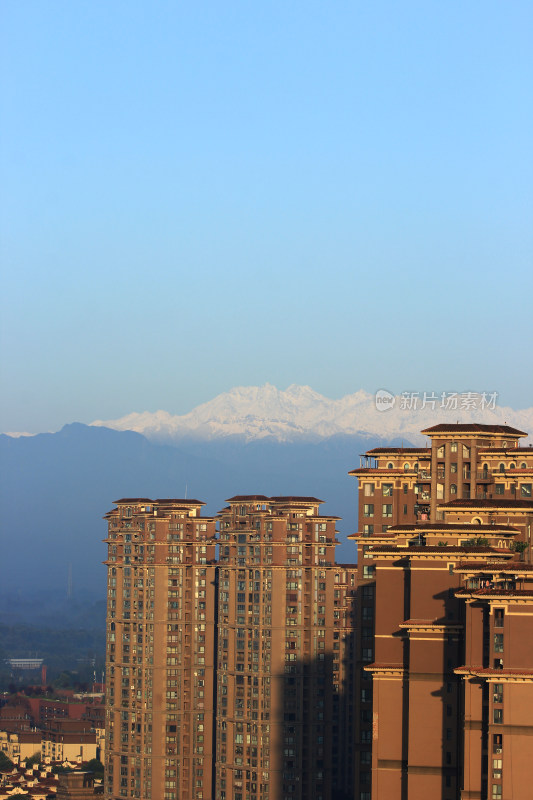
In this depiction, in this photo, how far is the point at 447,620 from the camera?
89.9 meters

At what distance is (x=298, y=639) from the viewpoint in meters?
147

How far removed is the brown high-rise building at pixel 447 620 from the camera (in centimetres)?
7988

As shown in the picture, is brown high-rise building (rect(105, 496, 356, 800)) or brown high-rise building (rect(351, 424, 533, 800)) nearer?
brown high-rise building (rect(351, 424, 533, 800))

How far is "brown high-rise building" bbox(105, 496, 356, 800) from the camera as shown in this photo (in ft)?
477

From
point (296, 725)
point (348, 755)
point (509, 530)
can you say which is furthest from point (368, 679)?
point (348, 755)

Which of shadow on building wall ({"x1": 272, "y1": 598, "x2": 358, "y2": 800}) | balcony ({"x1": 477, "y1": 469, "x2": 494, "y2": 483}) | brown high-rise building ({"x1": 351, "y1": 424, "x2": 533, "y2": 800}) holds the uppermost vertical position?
balcony ({"x1": 477, "y1": 469, "x2": 494, "y2": 483})

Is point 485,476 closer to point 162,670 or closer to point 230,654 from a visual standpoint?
point 230,654

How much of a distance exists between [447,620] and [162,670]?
70078 mm

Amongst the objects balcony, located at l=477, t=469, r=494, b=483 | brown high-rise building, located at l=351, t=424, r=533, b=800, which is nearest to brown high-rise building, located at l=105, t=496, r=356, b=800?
brown high-rise building, located at l=351, t=424, r=533, b=800

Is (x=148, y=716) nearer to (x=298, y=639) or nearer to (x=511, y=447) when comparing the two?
(x=298, y=639)

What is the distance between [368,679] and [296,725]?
38.9m

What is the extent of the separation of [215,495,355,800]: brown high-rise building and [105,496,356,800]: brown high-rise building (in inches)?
4.6

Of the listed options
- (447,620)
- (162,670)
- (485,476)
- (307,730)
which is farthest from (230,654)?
(447,620)

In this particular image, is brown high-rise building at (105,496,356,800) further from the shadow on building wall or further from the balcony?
the balcony
